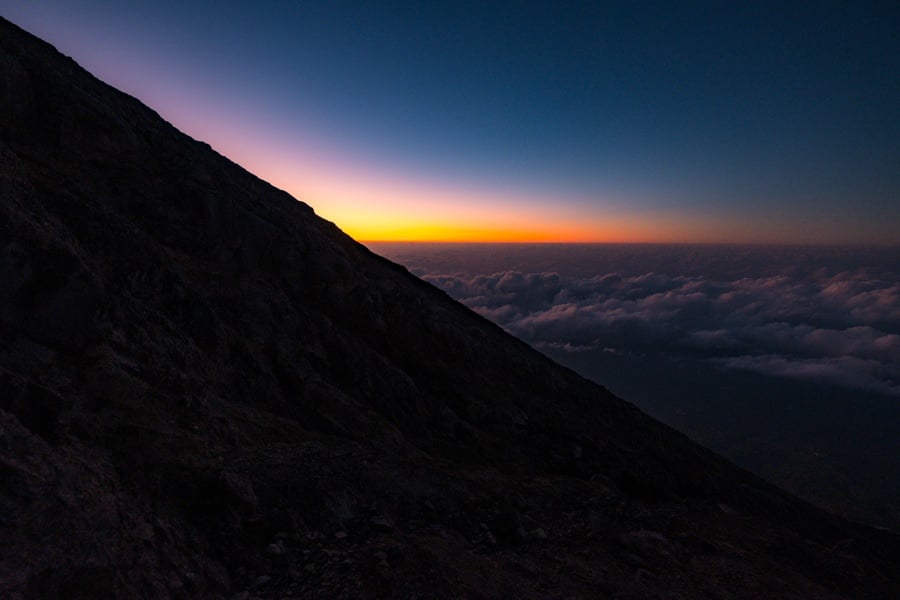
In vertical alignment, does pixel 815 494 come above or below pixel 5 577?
below

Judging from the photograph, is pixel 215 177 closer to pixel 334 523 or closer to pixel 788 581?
pixel 334 523

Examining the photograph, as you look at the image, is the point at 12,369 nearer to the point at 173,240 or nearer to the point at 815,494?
the point at 173,240

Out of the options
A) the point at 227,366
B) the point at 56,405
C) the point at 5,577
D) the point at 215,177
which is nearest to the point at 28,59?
the point at 215,177

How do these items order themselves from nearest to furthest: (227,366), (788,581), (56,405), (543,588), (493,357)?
1. (56,405)
2. (543,588)
3. (788,581)
4. (227,366)
5. (493,357)

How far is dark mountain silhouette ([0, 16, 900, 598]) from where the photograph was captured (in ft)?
27.2

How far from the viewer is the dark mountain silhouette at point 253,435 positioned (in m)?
8.30

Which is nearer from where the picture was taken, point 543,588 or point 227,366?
point 543,588

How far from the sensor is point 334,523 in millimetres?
10891

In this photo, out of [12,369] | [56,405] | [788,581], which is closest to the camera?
[56,405]

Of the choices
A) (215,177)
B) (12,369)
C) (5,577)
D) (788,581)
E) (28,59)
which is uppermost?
(28,59)

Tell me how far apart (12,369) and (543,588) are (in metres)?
13.2

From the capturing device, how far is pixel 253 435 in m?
13.4

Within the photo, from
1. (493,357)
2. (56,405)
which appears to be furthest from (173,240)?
(493,357)

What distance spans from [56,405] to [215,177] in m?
22.7
